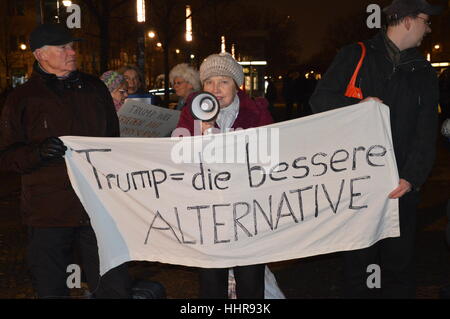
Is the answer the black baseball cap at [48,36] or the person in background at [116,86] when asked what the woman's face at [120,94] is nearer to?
the person in background at [116,86]

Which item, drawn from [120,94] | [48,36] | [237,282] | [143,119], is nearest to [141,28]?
[120,94]

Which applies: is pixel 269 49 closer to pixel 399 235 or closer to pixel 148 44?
pixel 148 44

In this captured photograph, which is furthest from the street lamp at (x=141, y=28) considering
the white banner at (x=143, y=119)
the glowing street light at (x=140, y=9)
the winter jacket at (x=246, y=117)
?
the winter jacket at (x=246, y=117)

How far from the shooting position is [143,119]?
235 inches

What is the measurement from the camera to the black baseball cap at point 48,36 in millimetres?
3910

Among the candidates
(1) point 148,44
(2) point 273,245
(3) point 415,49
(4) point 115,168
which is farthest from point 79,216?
(1) point 148,44

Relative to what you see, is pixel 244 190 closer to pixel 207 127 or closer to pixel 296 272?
pixel 207 127

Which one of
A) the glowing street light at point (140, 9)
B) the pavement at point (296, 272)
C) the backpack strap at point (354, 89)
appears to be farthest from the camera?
the glowing street light at point (140, 9)

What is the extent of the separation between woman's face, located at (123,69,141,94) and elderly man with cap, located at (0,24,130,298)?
132 inches

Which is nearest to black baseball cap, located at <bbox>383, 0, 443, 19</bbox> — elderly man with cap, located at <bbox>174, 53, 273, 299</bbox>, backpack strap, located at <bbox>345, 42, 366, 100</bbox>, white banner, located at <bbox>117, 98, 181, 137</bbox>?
backpack strap, located at <bbox>345, 42, 366, 100</bbox>

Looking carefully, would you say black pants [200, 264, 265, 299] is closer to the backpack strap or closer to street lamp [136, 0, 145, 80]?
the backpack strap

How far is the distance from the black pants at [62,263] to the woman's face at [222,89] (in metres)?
1.09

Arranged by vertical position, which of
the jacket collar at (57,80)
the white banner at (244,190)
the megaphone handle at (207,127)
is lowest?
the white banner at (244,190)

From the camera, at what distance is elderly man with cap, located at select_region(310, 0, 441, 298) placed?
3904 millimetres
